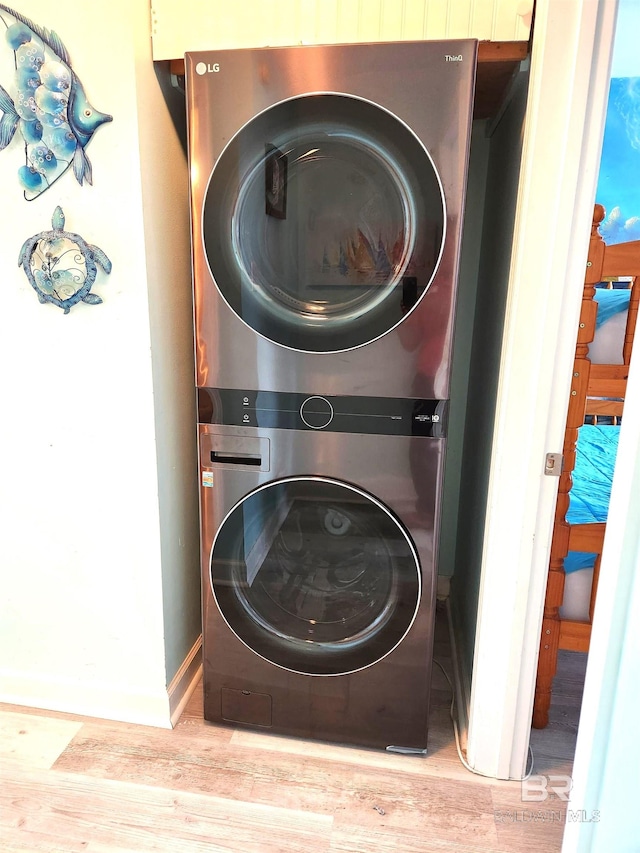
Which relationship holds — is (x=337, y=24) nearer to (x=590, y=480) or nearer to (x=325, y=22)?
(x=325, y=22)

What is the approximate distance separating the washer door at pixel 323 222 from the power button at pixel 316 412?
5.0 inches

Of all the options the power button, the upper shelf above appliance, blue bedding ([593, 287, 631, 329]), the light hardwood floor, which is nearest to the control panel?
the power button

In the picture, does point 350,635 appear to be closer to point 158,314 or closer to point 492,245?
point 158,314

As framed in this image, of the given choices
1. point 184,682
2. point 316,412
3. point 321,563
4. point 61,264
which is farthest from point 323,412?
point 184,682

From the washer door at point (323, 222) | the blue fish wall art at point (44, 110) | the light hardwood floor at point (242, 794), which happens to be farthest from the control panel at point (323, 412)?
the light hardwood floor at point (242, 794)

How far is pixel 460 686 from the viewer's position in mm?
1690

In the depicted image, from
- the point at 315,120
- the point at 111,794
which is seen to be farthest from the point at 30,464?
the point at 315,120

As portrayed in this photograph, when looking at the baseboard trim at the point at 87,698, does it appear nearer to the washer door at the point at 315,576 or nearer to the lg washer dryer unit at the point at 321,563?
the lg washer dryer unit at the point at 321,563

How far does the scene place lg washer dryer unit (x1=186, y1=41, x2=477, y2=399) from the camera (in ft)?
3.76

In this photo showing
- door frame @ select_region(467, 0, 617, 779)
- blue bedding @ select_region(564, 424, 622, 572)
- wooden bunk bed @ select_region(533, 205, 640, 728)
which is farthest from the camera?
blue bedding @ select_region(564, 424, 622, 572)

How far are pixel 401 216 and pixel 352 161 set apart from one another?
158 millimetres

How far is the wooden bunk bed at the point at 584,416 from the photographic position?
1.33 m

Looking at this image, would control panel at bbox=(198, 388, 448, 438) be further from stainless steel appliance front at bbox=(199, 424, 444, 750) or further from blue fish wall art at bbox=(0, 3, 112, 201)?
blue fish wall art at bbox=(0, 3, 112, 201)

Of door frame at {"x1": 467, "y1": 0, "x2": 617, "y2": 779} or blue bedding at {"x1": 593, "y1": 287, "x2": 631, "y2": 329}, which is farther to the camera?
blue bedding at {"x1": 593, "y1": 287, "x2": 631, "y2": 329}
